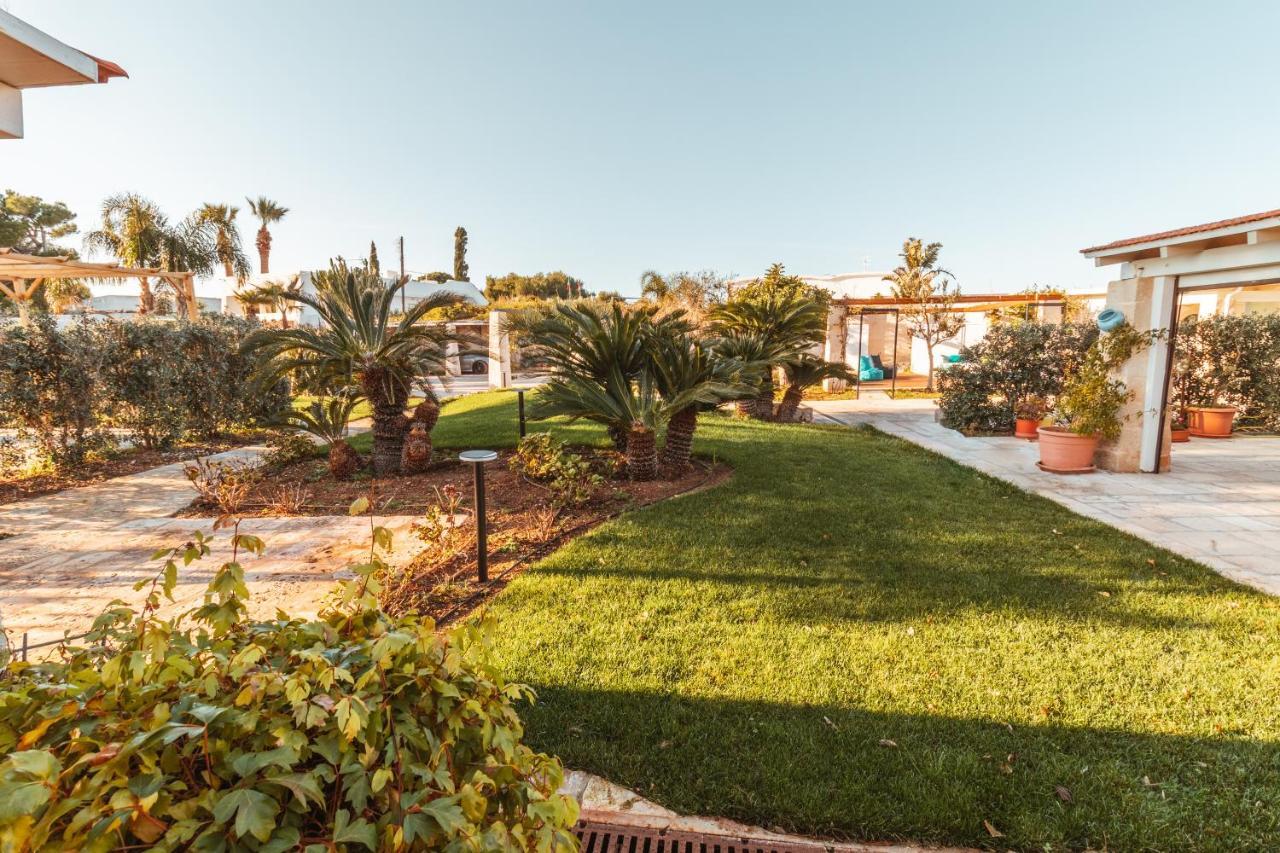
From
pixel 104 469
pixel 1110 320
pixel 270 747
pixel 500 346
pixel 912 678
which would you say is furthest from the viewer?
pixel 500 346

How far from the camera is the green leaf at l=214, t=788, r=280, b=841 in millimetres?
766

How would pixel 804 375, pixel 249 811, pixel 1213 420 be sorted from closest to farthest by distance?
pixel 249 811 < pixel 1213 420 < pixel 804 375

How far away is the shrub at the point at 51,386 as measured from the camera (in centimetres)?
726

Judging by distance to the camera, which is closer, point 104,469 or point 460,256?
point 104,469

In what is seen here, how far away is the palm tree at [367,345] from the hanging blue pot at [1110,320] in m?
7.91

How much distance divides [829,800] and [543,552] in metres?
2.93

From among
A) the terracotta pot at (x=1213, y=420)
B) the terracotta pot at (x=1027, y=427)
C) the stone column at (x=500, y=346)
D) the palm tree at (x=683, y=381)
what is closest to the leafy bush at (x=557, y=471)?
the palm tree at (x=683, y=381)

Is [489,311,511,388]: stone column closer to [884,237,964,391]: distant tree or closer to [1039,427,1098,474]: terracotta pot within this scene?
Result: [884,237,964,391]: distant tree

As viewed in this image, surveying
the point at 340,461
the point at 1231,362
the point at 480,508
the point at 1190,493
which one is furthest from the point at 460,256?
the point at 1190,493

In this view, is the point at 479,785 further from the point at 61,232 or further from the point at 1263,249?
the point at 61,232

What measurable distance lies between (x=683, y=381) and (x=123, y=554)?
16.7 ft

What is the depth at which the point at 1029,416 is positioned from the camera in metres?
10.5

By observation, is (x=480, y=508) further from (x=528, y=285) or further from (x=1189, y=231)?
(x=528, y=285)

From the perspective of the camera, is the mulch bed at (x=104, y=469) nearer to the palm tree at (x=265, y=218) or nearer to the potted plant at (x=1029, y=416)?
the potted plant at (x=1029, y=416)
